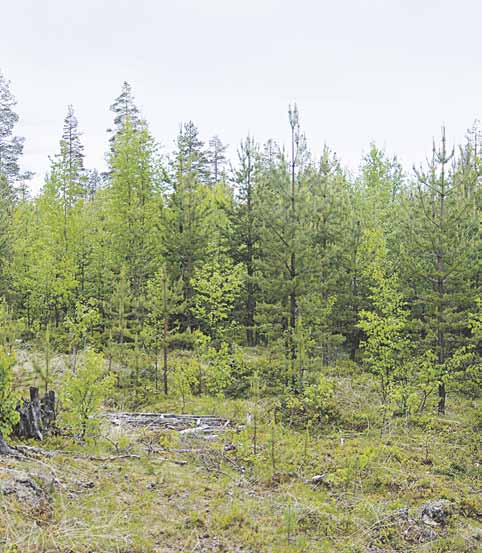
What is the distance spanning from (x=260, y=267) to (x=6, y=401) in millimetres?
8563

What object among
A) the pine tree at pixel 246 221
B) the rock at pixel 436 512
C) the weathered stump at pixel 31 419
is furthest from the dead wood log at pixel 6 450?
the pine tree at pixel 246 221

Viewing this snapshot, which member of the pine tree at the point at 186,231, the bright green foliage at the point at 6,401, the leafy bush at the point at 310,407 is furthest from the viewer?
the pine tree at the point at 186,231

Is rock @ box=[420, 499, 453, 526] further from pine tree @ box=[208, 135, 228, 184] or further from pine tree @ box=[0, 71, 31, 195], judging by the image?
pine tree @ box=[208, 135, 228, 184]

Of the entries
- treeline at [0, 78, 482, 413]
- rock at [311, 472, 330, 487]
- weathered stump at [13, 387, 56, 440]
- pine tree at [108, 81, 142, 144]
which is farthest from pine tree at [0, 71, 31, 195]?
rock at [311, 472, 330, 487]

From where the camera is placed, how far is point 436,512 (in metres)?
6.98

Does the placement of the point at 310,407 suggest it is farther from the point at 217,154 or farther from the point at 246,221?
the point at 217,154

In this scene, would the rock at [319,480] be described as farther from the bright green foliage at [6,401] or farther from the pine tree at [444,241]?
the pine tree at [444,241]

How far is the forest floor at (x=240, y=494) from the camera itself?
5691 millimetres

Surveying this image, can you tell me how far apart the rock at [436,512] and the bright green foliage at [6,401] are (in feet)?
20.2

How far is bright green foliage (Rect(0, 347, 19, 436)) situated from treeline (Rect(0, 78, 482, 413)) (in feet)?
19.2

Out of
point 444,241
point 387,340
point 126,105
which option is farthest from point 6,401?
point 126,105

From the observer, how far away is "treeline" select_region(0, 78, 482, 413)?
1362 cm

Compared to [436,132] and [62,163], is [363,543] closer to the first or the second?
[436,132]

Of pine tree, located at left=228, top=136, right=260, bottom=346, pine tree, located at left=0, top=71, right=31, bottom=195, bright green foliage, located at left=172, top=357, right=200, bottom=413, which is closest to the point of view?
bright green foliage, located at left=172, top=357, right=200, bottom=413
